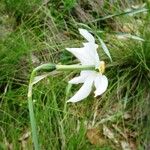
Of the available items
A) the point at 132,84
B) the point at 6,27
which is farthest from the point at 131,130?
the point at 6,27

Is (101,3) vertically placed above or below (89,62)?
below

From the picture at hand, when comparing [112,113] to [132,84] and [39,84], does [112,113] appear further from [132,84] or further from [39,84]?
[39,84]

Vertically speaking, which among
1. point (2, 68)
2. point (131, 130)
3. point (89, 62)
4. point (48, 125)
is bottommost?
point (131, 130)

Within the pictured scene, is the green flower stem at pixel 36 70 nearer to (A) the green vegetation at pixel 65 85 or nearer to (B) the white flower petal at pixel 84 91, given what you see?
(B) the white flower petal at pixel 84 91

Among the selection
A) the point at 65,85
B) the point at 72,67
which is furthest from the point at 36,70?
the point at 65,85

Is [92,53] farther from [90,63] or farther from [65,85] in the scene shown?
[65,85]

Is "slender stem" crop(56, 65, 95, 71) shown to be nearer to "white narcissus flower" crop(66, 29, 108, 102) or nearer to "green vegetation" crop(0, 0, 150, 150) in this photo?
"white narcissus flower" crop(66, 29, 108, 102)

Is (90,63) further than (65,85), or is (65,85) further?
(65,85)
